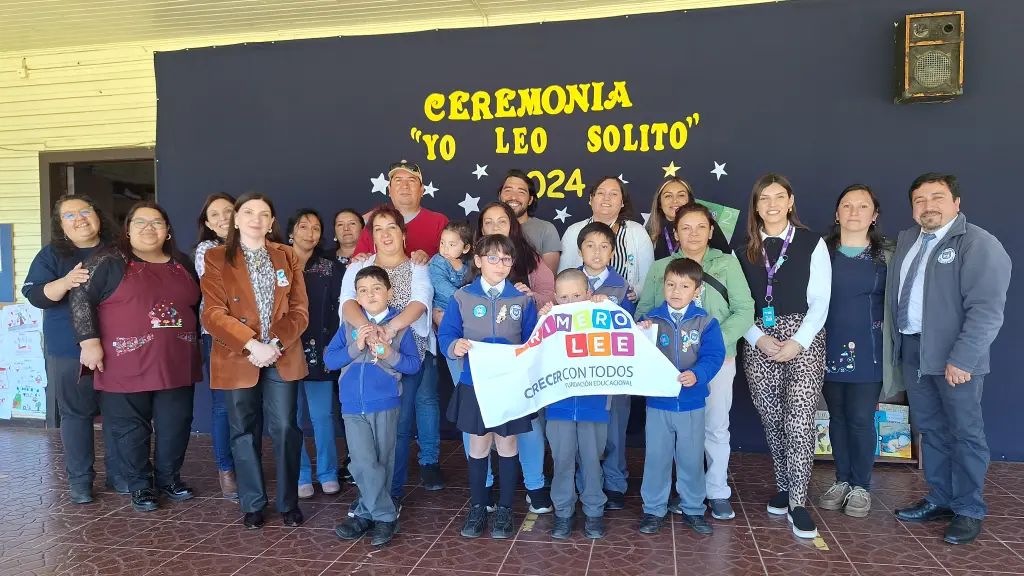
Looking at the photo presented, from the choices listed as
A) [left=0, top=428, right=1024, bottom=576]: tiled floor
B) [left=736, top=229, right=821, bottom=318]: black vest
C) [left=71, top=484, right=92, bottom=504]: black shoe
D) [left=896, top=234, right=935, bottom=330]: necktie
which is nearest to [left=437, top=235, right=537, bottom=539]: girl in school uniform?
[left=0, top=428, right=1024, bottom=576]: tiled floor

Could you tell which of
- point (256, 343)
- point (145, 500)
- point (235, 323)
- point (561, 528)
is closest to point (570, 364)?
point (561, 528)

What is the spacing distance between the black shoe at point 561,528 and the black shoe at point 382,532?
80cm

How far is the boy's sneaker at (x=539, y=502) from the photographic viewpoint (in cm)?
346

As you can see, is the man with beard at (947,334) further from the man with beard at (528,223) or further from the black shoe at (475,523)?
the black shoe at (475,523)

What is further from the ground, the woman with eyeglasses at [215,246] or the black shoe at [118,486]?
the woman with eyeglasses at [215,246]

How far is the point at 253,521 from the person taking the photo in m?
3.39

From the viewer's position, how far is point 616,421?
368cm

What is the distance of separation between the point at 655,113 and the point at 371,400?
120 inches

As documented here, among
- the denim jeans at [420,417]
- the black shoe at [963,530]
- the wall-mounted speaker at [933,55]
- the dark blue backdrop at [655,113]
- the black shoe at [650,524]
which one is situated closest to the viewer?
the black shoe at [963,530]

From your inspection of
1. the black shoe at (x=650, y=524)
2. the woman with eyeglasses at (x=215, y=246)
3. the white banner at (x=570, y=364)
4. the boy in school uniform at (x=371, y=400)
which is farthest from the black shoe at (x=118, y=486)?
the black shoe at (x=650, y=524)

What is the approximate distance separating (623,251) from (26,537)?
11.6 ft

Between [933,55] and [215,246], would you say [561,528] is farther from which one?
[933,55]

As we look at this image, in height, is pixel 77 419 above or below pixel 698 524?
above

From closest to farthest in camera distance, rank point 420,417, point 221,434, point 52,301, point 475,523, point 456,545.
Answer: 1. point 456,545
2. point 475,523
3. point 52,301
4. point 221,434
5. point 420,417
